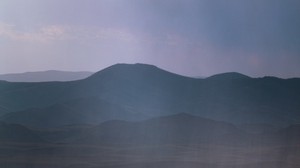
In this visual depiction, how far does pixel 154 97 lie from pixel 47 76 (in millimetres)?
112497

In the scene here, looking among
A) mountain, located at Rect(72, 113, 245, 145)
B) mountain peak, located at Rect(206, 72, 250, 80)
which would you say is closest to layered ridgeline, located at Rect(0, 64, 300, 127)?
mountain peak, located at Rect(206, 72, 250, 80)

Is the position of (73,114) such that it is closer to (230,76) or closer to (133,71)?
(133,71)

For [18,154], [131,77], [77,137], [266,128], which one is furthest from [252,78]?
[18,154]

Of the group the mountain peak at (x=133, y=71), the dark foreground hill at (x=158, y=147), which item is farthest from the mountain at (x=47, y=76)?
the dark foreground hill at (x=158, y=147)

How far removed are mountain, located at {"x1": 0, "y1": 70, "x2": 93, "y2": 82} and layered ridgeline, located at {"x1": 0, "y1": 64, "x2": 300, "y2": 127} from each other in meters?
92.9

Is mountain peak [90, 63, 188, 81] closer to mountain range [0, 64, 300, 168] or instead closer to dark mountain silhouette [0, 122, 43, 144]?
mountain range [0, 64, 300, 168]

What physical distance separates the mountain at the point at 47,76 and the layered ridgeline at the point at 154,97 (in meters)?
92.9

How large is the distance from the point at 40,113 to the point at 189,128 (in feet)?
68.4

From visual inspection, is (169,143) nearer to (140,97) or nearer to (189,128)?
(189,128)

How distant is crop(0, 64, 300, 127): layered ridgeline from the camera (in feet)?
224

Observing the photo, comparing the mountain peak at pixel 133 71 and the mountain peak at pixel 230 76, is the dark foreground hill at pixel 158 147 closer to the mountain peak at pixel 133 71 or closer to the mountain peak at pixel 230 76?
the mountain peak at pixel 133 71

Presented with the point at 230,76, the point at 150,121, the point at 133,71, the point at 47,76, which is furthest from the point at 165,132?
the point at 47,76

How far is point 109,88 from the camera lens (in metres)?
78.1

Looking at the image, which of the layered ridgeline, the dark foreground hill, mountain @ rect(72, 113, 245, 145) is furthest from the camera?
the layered ridgeline
